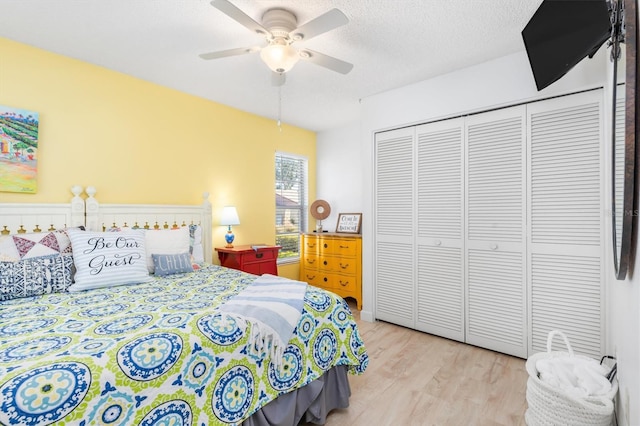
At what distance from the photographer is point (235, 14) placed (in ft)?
5.45

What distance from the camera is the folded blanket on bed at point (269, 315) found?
5.01ft

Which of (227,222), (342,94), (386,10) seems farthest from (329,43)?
(227,222)

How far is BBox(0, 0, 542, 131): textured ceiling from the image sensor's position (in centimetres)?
199

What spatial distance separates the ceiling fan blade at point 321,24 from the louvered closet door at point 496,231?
1735mm

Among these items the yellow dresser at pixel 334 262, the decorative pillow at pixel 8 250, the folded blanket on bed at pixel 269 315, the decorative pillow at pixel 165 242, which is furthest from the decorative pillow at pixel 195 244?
the yellow dresser at pixel 334 262

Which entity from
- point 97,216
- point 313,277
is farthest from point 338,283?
point 97,216

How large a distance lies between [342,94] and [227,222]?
6.40ft

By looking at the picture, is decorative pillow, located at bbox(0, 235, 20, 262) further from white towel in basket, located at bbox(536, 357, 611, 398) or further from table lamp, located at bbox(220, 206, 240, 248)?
white towel in basket, located at bbox(536, 357, 611, 398)

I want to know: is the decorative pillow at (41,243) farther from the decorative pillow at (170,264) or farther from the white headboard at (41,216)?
the decorative pillow at (170,264)

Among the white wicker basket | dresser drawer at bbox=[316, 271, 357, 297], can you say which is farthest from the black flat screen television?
dresser drawer at bbox=[316, 271, 357, 297]

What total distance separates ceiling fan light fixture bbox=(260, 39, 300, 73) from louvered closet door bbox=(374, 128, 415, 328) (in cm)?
165

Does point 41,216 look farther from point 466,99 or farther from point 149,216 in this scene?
point 466,99

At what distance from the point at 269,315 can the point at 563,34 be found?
197 cm

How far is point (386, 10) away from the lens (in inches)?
79.2
